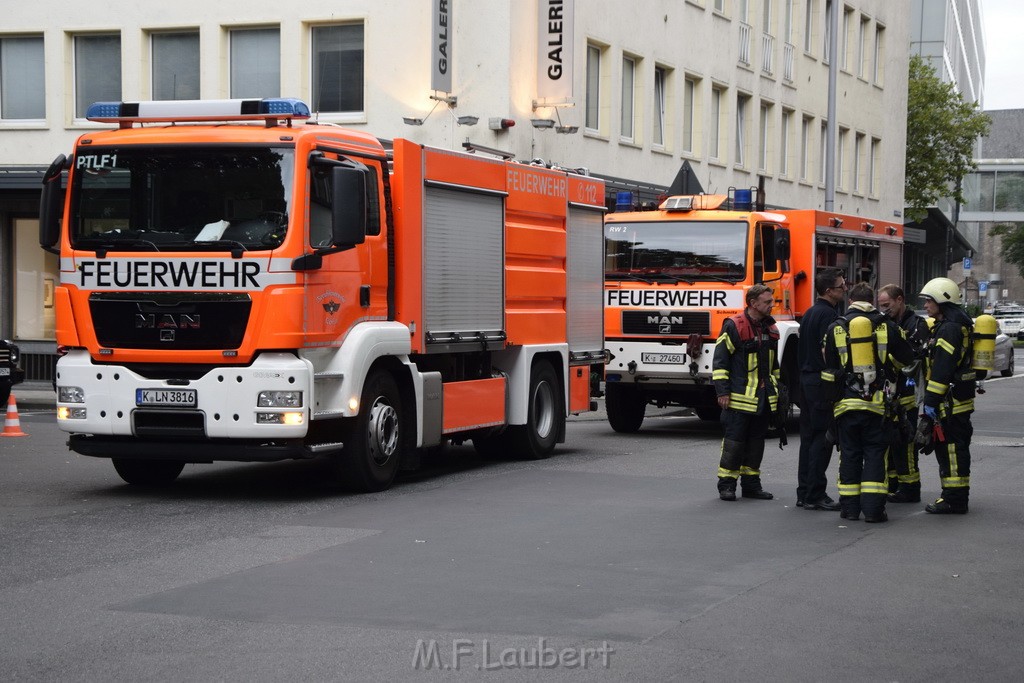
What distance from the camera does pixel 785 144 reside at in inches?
1614

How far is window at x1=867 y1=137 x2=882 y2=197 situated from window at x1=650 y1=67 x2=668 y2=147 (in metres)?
17.2

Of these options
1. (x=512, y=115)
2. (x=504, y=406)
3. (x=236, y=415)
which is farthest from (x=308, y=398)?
(x=512, y=115)

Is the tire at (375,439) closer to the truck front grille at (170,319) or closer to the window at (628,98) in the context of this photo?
the truck front grille at (170,319)

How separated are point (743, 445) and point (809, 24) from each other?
32.4 meters

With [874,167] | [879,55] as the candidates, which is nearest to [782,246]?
[874,167]

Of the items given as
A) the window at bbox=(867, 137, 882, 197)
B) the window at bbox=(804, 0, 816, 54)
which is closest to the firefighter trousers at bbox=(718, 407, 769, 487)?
the window at bbox=(804, 0, 816, 54)

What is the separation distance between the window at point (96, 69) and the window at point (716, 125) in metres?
14.2

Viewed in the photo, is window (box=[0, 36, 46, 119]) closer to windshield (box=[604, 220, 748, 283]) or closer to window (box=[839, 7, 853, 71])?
windshield (box=[604, 220, 748, 283])

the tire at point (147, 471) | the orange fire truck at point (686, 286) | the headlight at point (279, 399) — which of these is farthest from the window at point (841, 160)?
the headlight at point (279, 399)

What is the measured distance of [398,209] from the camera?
41.9 ft

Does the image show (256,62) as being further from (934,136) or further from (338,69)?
(934,136)

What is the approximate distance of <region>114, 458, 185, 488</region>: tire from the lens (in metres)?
12.8

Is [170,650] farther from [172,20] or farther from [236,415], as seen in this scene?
[172,20]

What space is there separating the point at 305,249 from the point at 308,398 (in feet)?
3.61
